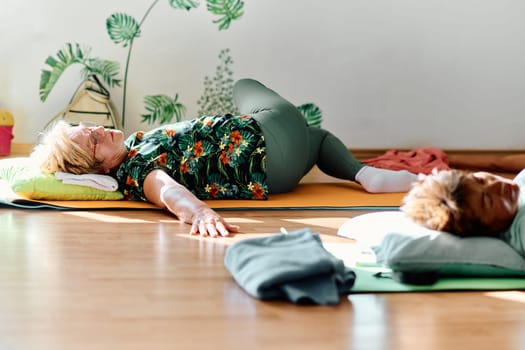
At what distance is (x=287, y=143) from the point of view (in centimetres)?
405

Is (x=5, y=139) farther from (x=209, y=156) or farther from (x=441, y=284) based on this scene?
(x=441, y=284)

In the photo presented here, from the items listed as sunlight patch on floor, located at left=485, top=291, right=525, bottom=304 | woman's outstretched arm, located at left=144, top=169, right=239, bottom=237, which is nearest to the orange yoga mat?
woman's outstretched arm, located at left=144, top=169, right=239, bottom=237

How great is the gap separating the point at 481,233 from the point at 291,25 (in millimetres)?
3179

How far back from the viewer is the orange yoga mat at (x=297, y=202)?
374 cm

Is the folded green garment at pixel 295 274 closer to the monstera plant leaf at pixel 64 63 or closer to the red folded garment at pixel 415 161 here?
the red folded garment at pixel 415 161

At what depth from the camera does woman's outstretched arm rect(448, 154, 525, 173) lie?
16.2ft

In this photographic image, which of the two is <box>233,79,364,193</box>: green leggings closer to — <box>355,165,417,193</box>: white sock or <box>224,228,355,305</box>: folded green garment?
<box>355,165,417,193</box>: white sock

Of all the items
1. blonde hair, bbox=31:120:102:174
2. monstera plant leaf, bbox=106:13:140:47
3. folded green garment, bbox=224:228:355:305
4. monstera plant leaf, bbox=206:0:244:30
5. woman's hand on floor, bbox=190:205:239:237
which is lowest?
woman's hand on floor, bbox=190:205:239:237

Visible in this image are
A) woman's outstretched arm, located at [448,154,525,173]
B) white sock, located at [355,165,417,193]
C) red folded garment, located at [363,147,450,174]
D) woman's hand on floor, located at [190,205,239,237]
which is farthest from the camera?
woman's outstretched arm, located at [448,154,525,173]

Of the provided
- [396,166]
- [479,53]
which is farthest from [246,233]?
[479,53]

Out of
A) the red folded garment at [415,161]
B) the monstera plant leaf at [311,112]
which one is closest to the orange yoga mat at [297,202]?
the red folded garment at [415,161]

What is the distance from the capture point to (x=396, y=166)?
4801 mm

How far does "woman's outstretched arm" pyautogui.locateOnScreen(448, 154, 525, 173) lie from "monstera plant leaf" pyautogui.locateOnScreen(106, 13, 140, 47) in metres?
2.10

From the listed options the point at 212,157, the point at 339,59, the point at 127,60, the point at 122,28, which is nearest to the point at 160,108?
the point at 127,60
